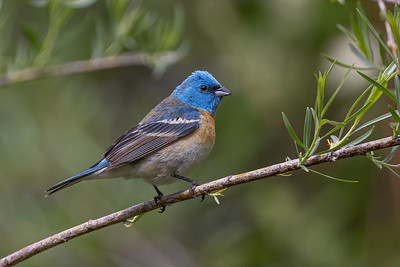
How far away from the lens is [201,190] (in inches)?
87.4

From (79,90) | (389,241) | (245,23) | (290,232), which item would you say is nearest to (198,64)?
(245,23)

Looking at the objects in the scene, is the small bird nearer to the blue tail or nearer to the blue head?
the blue tail

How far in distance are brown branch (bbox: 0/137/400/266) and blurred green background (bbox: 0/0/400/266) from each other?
4.54 ft

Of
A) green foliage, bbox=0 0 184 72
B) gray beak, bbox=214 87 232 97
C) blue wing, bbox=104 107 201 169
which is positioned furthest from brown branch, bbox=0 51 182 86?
gray beak, bbox=214 87 232 97

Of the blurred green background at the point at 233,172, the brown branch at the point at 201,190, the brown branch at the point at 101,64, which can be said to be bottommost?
the blurred green background at the point at 233,172

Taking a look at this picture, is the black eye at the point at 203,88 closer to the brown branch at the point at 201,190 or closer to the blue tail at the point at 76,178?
the blue tail at the point at 76,178

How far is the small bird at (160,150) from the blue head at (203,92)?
0.14m

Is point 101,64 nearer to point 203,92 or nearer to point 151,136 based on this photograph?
point 151,136

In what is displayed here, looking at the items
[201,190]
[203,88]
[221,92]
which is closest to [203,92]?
[203,88]

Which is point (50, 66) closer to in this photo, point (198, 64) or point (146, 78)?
point (198, 64)

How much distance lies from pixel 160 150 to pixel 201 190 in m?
1.45

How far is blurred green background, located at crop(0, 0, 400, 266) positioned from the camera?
147 inches

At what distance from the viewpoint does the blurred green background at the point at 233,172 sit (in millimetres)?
3738

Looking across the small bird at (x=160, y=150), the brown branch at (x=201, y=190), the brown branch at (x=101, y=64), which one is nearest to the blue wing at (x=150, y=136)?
the small bird at (x=160, y=150)
